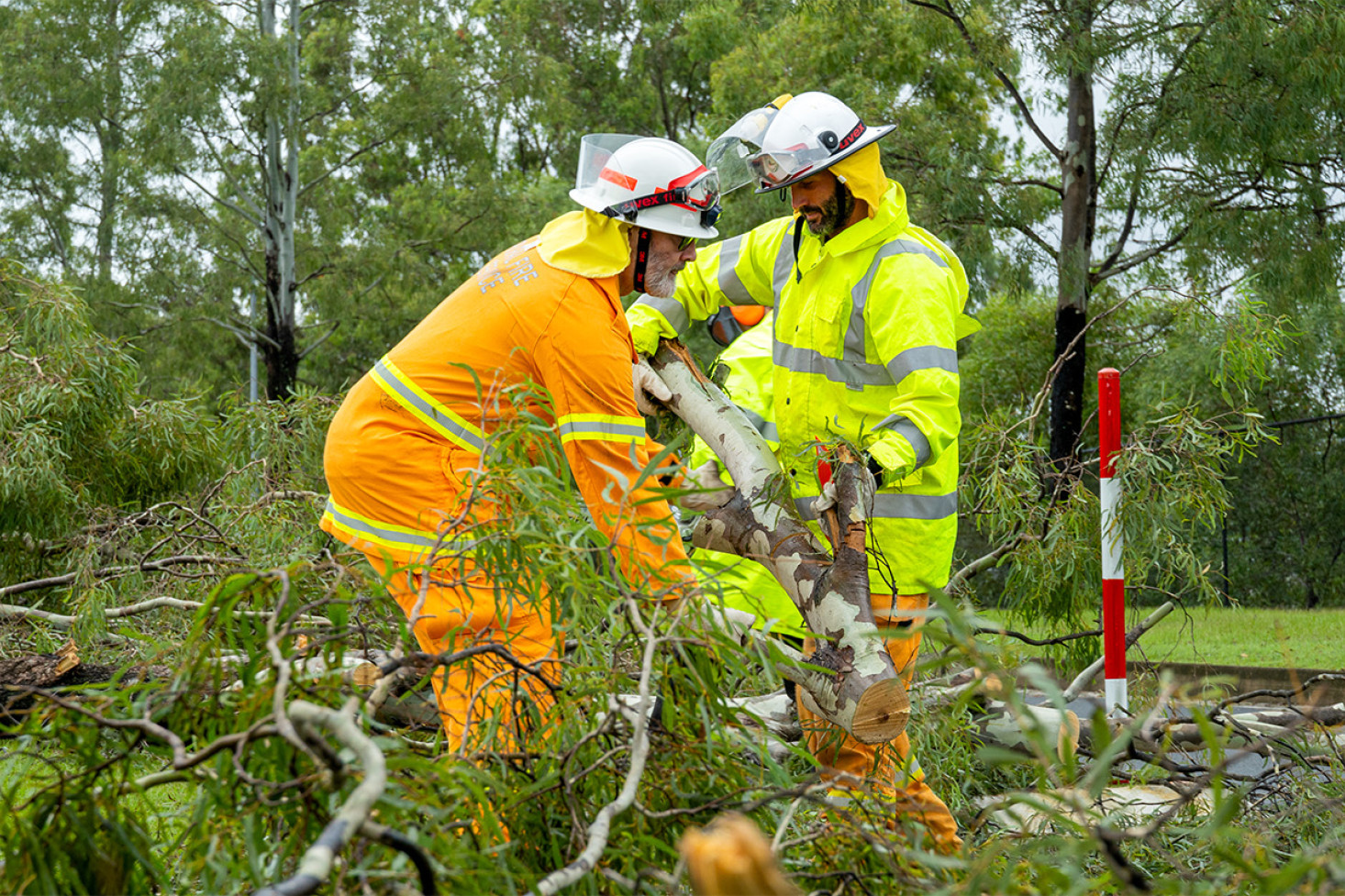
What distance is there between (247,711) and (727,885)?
81cm

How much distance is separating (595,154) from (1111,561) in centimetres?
284

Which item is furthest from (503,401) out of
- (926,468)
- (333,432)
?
(926,468)

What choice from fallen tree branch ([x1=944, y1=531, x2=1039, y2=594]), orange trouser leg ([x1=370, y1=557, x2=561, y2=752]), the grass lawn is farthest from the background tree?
orange trouser leg ([x1=370, y1=557, x2=561, y2=752])

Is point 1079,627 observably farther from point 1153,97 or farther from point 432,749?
point 1153,97

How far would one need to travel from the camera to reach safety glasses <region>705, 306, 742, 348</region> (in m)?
5.76

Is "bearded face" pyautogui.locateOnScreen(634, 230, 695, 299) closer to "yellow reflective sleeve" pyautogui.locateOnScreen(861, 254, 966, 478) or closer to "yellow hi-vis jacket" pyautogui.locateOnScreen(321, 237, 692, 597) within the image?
"yellow hi-vis jacket" pyautogui.locateOnScreen(321, 237, 692, 597)

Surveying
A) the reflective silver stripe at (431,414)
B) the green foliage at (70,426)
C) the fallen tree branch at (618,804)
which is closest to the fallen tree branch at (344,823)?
the fallen tree branch at (618,804)

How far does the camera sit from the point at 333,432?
3.46m

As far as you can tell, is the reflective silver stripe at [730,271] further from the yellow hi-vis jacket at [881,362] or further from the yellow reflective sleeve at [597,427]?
the yellow reflective sleeve at [597,427]

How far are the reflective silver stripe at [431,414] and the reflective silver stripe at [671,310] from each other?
105 centimetres

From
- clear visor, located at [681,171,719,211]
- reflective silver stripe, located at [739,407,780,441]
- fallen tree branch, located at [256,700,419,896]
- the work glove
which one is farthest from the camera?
reflective silver stripe, located at [739,407,780,441]

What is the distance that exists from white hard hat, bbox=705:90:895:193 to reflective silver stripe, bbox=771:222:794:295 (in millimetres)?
258

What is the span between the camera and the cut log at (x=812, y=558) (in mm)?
3104

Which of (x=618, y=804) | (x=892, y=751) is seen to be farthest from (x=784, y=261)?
(x=618, y=804)
